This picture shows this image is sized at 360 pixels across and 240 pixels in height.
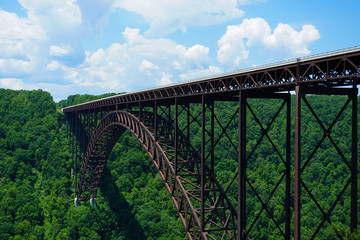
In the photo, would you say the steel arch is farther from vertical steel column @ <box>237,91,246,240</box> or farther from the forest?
the forest

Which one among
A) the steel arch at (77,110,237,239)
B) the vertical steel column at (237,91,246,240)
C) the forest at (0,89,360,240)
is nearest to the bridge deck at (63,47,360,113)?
the vertical steel column at (237,91,246,240)

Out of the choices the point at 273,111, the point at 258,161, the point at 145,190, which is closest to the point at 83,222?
the point at 145,190

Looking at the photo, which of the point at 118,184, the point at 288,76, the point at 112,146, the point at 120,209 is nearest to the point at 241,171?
the point at 288,76

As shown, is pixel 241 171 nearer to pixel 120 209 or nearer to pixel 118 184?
pixel 120 209

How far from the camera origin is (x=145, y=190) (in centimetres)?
6128

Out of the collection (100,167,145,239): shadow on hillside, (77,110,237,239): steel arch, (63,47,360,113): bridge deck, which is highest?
(63,47,360,113): bridge deck

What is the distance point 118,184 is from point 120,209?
→ 19.5 feet

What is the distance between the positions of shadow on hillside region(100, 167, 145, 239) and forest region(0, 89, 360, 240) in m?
0.16

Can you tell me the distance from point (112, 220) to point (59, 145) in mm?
23173

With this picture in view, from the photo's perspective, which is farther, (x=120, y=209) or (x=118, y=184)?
(x=118, y=184)

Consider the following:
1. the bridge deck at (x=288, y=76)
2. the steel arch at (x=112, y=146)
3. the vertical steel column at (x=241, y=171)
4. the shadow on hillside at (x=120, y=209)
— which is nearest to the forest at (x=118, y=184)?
the shadow on hillside at (x=120, y=209)

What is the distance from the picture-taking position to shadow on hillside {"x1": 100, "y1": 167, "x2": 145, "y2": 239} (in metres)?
52.9

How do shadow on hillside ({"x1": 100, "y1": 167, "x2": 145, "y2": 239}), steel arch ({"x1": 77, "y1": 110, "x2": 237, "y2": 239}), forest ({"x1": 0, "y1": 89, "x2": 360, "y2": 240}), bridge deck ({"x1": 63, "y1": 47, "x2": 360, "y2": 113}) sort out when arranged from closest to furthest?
1. bridge deck ({"x1": 63, "y1": 47, "x2": 360, "y2": 113})
2. steel arch ({"x1": 77, "y1": 110, "x2": 237, "y2": 239})
3. forest ({"x1": 0, "y1": 89, "x2": 360, "y2": 240})
4. shadow on hillside ({"x1": 100, "y1": 167, "x2": 145, "y2": 239})

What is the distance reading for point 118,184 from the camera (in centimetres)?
6106
